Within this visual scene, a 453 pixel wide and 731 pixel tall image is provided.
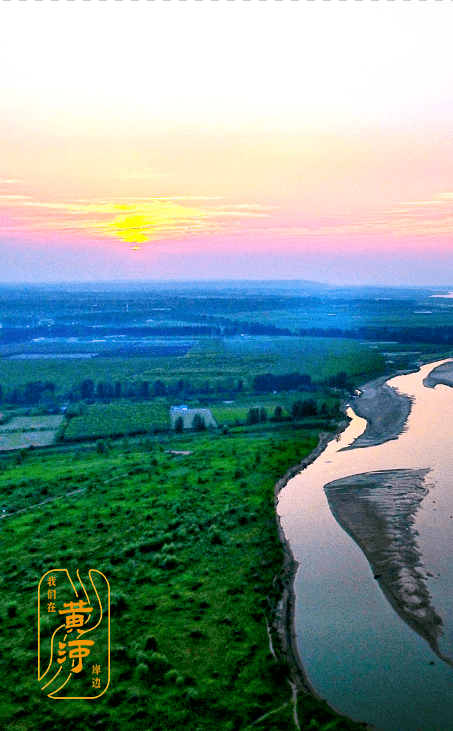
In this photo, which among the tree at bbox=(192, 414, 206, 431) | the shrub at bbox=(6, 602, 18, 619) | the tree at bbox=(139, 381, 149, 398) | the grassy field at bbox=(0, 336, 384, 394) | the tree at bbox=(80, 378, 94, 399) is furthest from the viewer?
the grassy field at bbox=(0, 336, 384, 394)

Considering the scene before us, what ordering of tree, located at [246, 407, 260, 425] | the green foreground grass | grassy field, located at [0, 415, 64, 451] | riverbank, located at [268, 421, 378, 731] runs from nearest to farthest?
the green foreground grass
riverbank, located at [268, 421, 378, 731]
grassy field, located at [0, 415, 64, 451]
tree, located at [246, 407, 260, 425]

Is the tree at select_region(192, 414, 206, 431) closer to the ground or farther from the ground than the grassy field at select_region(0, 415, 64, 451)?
farther from the ground

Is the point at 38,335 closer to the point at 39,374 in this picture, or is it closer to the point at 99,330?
the point at 99,330

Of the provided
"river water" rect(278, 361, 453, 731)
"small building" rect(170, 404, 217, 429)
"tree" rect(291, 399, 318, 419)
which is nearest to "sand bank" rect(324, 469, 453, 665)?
"river water" rect(278, 361, 453, 731)

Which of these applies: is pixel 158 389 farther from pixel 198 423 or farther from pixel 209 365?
pixel 209 365

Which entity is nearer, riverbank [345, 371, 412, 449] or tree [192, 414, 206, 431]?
riverbank [345, 371, 412, 449]

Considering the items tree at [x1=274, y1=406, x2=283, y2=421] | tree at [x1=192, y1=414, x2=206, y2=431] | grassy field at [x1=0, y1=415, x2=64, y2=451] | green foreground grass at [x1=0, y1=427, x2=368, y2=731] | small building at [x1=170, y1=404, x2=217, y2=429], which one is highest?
green foreground grass at [x1=0, y1=427, x2=368, y2=731]

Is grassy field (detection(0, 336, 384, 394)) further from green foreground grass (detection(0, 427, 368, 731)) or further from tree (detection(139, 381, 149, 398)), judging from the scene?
green foreground grass (detection(0, 427, 368, 731))

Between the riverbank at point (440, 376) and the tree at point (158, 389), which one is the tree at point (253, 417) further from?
the riverbank at point (440, 376)
